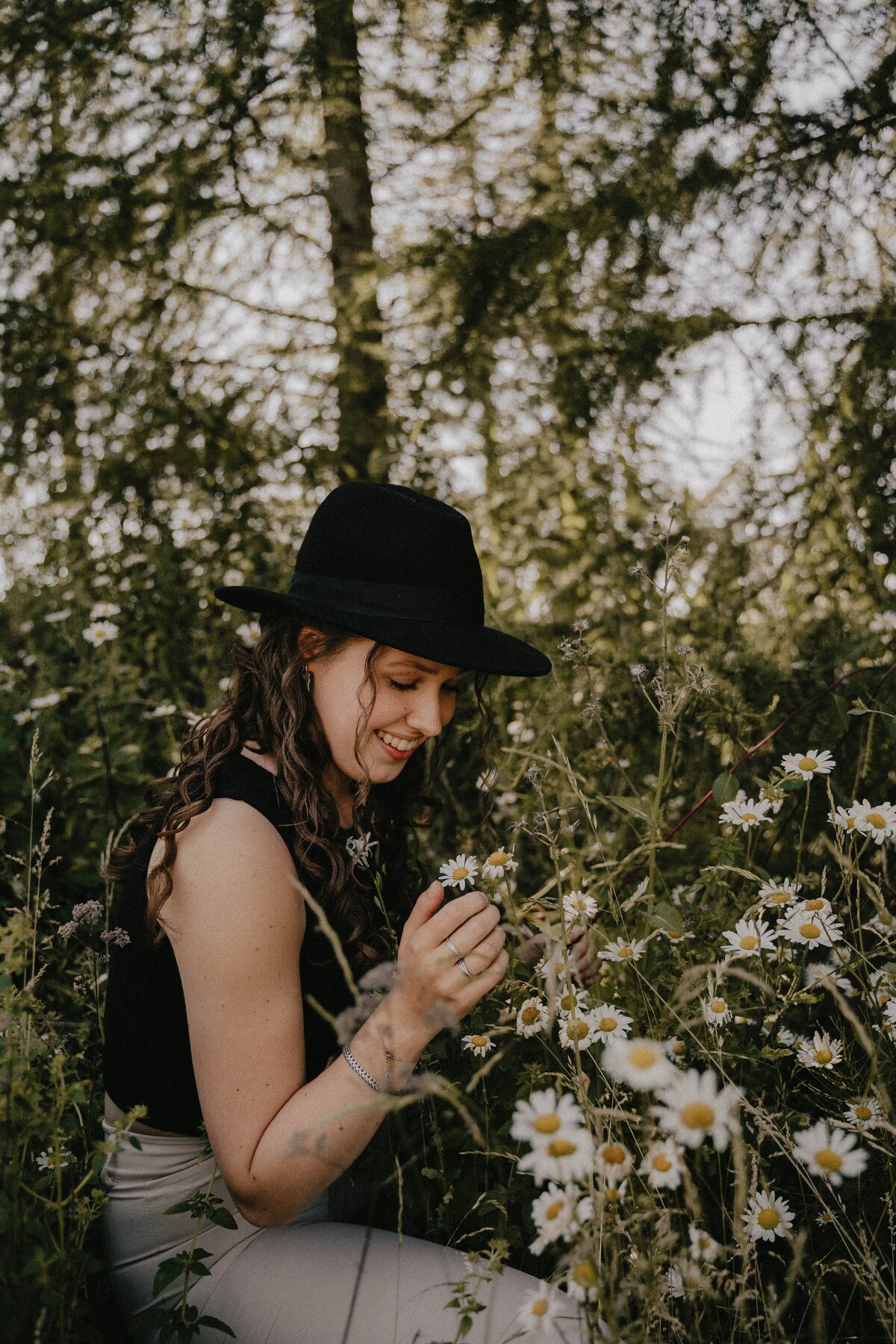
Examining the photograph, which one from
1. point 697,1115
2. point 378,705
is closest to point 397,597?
point 378,705

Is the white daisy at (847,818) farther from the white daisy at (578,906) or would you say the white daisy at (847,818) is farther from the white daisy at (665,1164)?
the white daisy at (665,1164)

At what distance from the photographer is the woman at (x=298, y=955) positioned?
133 centimetres

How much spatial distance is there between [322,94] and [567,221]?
1125 millimetres

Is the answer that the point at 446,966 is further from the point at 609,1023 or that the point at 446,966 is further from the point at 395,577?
the point at 395,577

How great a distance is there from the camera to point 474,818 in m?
2.96

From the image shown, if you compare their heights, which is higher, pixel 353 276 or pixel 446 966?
pixel 353 276

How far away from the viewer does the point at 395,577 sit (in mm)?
1679

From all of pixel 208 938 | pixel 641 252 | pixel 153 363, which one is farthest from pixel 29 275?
pixel 208 938

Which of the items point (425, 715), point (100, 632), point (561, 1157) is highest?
point (100, 632)

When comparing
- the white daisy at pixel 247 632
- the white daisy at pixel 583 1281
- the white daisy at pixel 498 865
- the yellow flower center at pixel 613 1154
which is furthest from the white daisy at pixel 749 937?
the white daisy at pixel 247 632

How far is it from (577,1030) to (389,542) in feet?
2.91

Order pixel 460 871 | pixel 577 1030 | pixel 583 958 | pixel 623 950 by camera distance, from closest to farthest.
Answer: pixel 577 1030
pixel 623 950
pixel 460 871
pixel 583 958

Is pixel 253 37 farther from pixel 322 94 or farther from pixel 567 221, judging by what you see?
pixel 567 221

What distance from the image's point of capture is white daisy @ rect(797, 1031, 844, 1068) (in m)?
1.50
